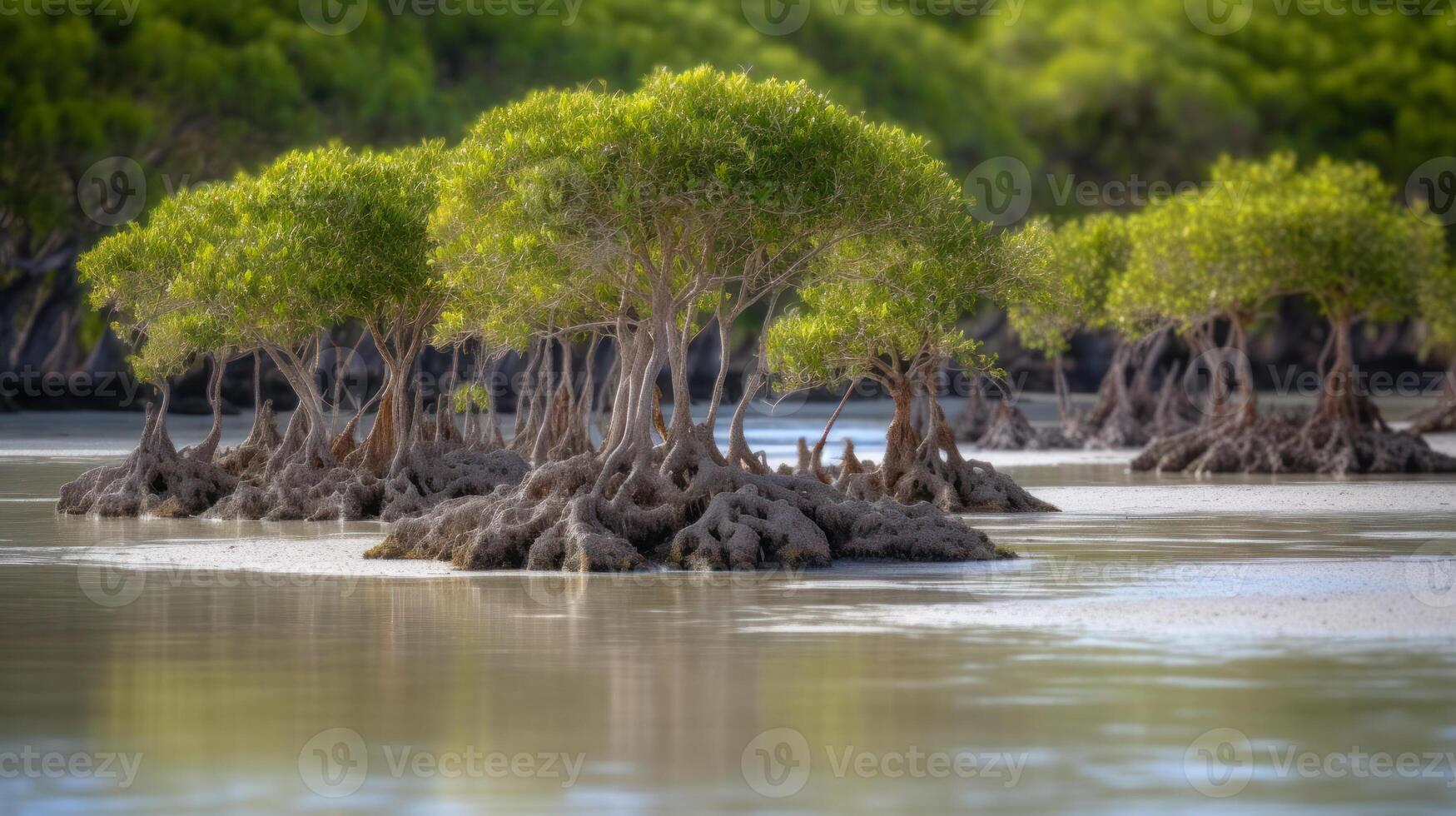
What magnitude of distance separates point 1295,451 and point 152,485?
21606mm

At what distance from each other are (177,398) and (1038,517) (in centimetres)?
4240

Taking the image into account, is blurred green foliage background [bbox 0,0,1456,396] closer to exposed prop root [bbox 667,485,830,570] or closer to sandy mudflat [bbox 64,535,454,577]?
sandy mudflat [bbox 64,535,454,577]

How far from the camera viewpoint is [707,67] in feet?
71.0

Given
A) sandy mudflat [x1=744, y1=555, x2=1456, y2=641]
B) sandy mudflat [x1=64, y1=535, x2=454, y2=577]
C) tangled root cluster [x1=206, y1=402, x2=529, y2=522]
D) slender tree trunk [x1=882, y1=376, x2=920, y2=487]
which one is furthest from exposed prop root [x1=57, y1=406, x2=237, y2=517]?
sandy mudflat [x1=744, y1=555, x2=1456, y2=641]

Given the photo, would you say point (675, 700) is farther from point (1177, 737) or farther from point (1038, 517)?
point (1038, 517)

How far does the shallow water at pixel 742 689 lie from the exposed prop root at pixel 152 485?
7955mm

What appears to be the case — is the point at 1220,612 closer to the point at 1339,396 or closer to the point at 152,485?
the point at 152,485

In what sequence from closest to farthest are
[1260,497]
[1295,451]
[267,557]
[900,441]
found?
[267,557]
[900,441]
[1260,497]
[1295,451]

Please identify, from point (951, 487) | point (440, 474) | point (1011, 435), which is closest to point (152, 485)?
point (440, 474)

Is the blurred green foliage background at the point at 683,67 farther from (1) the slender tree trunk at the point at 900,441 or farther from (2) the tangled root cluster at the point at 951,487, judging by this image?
(2) the tangled root cluster at the point at 951,487

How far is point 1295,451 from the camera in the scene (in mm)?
42156

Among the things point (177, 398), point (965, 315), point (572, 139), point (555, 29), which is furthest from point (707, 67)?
point (965, 315)

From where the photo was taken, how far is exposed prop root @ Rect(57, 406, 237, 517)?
29359mm

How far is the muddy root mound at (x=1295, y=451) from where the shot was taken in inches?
1640
